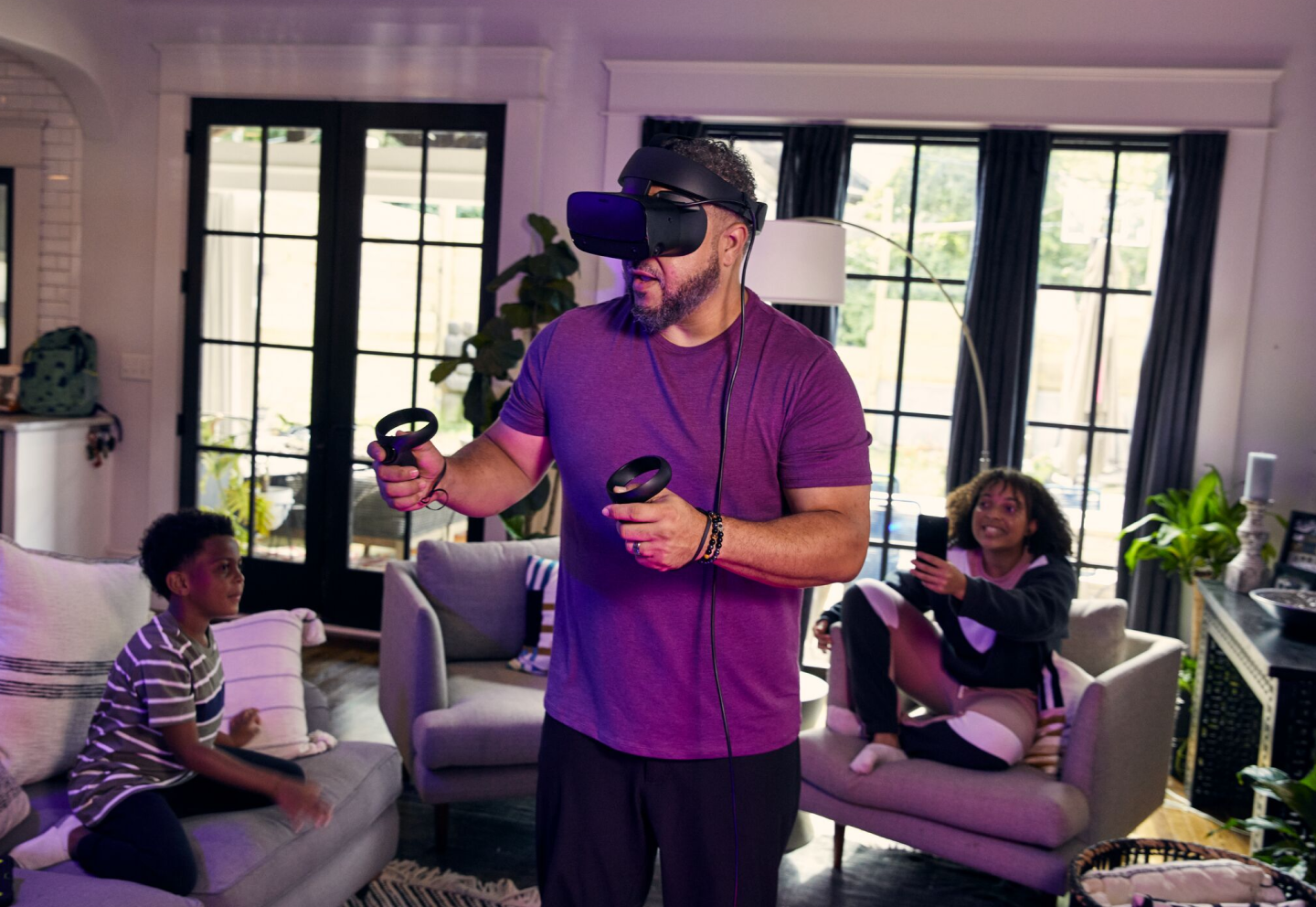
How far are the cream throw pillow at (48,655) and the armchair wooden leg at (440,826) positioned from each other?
98 cm

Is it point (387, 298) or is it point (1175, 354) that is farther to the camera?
point (387, 298)

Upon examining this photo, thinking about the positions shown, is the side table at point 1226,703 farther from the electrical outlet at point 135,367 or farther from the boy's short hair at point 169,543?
the electrical outlet at point 135,367

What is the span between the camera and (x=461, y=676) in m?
3.39

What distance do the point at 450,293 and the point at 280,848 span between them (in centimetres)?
318

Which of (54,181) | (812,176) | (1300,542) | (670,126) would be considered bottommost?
(1300,542)

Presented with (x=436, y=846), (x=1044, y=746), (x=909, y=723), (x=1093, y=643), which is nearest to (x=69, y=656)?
(x=436, y=846)

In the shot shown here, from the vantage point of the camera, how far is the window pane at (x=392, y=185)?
507 cm

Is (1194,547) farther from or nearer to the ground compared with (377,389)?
nearer to the ground

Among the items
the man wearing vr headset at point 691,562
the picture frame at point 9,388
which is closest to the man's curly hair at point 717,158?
the man wearing vr headset at point 691,562

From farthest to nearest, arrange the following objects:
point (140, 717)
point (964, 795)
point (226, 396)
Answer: point (226, 396) < point (964, 795) < point (140, 717)

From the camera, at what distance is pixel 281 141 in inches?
205

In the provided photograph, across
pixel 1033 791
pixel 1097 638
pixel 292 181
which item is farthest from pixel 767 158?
pixel 1033 791

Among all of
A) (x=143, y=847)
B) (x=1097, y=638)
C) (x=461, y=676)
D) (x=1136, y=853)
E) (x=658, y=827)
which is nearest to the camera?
(x=658, y=827)

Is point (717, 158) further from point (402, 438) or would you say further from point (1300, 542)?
point (1300, 542)
